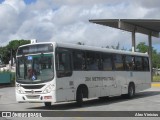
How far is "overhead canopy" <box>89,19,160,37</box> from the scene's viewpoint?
4738 centimetres

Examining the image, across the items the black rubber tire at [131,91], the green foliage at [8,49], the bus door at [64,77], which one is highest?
the green foliage at [8,49]

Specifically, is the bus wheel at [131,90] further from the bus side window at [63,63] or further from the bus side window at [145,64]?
the bus side window at [63,63]

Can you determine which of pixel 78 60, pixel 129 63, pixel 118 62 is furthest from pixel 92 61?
pixel 129 63

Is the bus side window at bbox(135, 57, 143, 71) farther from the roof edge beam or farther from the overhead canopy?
the roof edge beam

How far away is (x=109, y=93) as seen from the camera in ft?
74.8

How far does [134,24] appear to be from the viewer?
5153 cm

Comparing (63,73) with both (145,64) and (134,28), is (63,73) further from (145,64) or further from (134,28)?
(134,28)

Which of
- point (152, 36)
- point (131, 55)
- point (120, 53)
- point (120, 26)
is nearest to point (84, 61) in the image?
point (120, 53)

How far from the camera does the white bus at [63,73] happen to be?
1834 centimetres

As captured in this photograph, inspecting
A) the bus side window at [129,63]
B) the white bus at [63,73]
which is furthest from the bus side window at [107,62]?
the bus side window at [129,63]

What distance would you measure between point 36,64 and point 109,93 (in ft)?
18.4

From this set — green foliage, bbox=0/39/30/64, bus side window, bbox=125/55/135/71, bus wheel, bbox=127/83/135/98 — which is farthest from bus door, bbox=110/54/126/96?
green foliage, bbox=0/39/30/64

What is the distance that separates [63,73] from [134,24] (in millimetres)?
33812

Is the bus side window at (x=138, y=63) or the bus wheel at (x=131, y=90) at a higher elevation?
the bus side window at (x=138, y=63)
